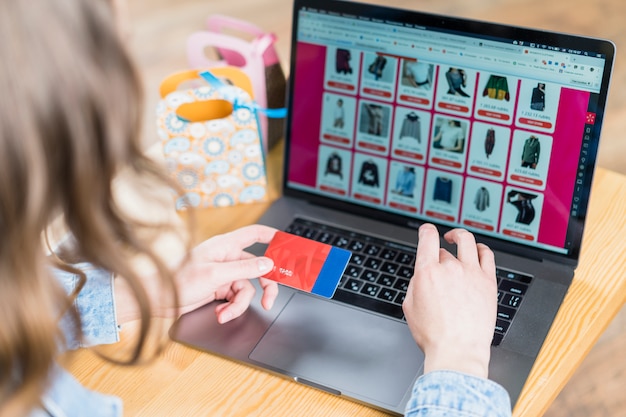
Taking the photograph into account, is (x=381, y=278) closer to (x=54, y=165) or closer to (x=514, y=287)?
(x=514, y=287)

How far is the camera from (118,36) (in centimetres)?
61

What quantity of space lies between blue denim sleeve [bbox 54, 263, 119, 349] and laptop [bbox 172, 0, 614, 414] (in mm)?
84

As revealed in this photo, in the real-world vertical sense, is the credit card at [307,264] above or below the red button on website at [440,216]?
below

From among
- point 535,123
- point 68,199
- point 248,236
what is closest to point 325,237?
point 248,236

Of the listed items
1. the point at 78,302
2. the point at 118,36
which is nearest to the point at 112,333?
the point at 78,302

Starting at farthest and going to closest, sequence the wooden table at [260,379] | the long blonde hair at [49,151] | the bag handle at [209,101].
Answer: the bag handle at [209,101] → the wooden table at [260,379] → the long blonde hair at [49,151]

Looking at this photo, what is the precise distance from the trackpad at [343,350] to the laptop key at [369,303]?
1 centimetres

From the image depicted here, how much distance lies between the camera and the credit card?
3.15ft

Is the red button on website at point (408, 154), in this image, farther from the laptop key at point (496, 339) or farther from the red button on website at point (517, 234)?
the laptop key at point (496, 339)

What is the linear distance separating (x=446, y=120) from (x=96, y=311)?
1.78ft

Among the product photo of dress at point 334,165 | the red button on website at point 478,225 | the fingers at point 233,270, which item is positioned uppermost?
the product photo of dress at point 334,165

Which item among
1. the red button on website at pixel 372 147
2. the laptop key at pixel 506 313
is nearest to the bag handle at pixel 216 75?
the red button on website at pixel 372 147

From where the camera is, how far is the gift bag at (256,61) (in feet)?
3.99

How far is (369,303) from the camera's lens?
98 centimetres
